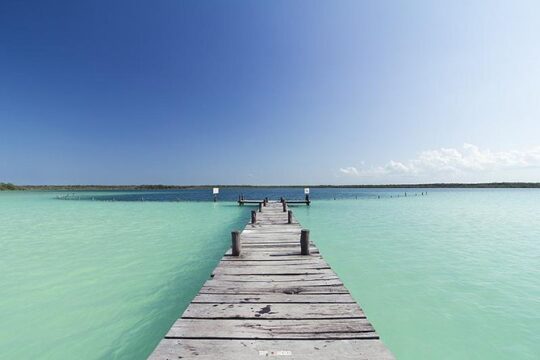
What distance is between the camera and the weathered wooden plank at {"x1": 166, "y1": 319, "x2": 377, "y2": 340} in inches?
140

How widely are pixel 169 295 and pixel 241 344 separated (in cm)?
509

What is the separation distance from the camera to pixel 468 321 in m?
6.10

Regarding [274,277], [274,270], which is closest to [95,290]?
[274,270]

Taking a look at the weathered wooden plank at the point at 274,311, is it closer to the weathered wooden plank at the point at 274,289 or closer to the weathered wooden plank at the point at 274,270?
the weathered wooden plank at the point at 274,289

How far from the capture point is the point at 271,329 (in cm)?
373

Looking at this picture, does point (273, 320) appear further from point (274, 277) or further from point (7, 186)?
point (7, 186)

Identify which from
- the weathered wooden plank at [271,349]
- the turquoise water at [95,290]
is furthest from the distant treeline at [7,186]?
the weathered wooden plank at [271,349]

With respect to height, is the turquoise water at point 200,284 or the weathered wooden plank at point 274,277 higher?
the weathered wooden plank at point 274,277

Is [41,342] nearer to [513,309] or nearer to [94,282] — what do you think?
[94,282]

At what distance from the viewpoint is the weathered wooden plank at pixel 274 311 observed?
4.10m

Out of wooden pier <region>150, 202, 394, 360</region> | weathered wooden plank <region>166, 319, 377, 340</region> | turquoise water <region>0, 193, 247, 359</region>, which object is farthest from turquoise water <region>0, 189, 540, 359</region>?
weathered wooden plank <region>166, 319, 377, 340</region>

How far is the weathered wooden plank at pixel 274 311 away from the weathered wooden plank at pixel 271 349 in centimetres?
65

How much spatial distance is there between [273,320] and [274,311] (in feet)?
0.97

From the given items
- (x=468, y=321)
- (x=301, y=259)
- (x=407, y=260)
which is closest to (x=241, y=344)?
(x=301, y=259)
